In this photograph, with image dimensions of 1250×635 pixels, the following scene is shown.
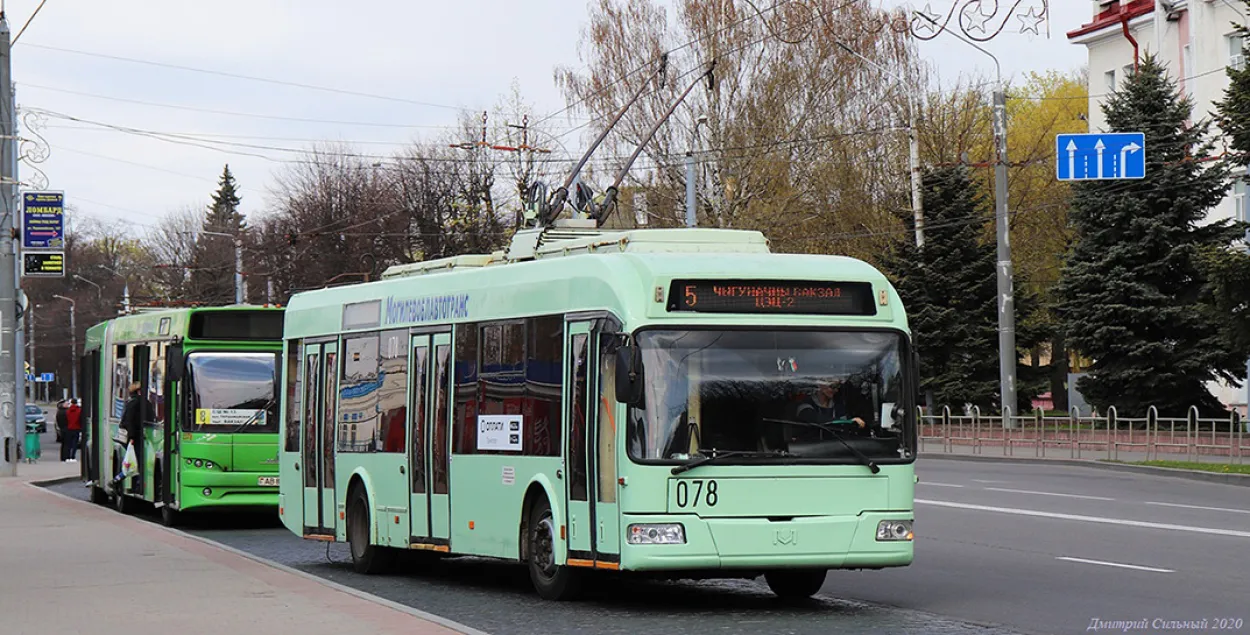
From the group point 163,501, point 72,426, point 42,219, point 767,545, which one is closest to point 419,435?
point 767,545

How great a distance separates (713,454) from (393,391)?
4.73m

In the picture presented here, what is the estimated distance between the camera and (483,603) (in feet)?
45.1

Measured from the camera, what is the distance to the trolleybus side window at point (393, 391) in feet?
52.5

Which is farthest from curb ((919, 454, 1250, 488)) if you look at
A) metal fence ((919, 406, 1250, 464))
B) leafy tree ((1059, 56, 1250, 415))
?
leafy tree ((1059, 56, 1250, 415))

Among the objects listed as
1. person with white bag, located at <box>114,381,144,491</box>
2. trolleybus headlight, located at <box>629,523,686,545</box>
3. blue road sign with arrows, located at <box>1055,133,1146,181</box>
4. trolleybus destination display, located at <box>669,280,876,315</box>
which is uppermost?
blue road sign with arrows, located at <box>1055,133,1146,181</box>

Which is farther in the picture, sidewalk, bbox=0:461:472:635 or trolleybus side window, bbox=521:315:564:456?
trolleybus side window, bbox=521:315:564:456

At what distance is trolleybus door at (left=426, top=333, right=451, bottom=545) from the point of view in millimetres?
15070

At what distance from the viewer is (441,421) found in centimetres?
1516

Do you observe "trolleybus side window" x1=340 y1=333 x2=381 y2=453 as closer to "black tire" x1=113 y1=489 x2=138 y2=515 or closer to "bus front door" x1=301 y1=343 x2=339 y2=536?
"bus front door" x1=301 y1=343 x2=339 y2=536

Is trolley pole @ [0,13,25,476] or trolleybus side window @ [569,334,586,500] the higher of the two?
trolley pole @ [0,13,25,476]

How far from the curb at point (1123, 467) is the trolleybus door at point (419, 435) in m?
18.1

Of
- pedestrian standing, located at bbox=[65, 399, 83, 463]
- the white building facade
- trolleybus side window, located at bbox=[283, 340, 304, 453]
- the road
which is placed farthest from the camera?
the white building facade

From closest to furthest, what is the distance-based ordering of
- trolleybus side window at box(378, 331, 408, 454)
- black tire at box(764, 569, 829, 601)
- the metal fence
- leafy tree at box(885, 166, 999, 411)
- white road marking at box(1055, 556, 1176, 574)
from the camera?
black tire at box(764, 569, 829, 601), white road marking at box(1055, 556, 1176, 574), trolleybus side window at box(378, 331, 408, 454), the metal fence, leafy tree at box(885, 166, 999, 411)

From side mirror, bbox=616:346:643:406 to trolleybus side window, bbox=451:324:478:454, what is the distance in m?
2.84
